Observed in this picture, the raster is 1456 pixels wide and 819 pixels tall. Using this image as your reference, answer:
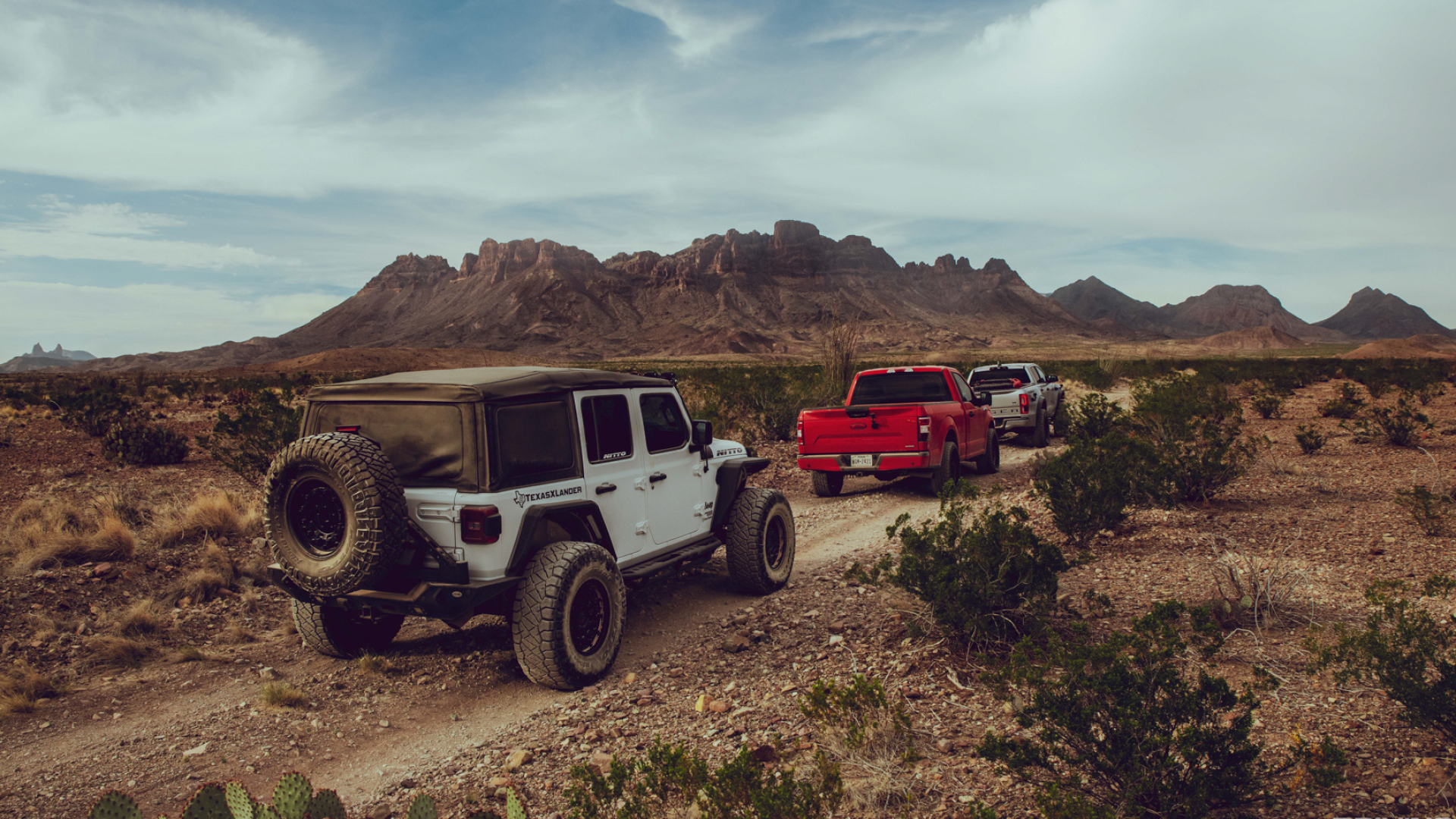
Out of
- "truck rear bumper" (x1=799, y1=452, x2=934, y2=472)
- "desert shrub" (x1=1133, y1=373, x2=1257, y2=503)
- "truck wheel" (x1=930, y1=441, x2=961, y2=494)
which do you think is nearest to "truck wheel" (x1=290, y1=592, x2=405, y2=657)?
"truck rear bumper" (x1=799, y1=452, x2=934, y2=472)

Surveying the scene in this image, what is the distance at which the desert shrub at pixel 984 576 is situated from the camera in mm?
4805

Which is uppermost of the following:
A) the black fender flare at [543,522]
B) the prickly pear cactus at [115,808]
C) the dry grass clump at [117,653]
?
the black fender flare at [543,522]

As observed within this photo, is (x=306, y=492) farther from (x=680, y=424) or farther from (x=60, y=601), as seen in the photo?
(x=60, y=601)

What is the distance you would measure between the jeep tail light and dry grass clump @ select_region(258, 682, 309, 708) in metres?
1.48

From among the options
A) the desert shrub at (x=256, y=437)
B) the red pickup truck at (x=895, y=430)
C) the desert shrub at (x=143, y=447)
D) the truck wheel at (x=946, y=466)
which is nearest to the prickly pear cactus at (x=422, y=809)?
the red pickup truck at (x=895, y=430)

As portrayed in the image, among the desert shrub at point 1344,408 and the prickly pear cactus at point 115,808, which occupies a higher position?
the prickly pear cactus at point 115,808

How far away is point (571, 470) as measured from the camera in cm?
487

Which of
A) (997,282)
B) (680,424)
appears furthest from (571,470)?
(997,282)

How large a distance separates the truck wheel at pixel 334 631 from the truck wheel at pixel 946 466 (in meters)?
7.39

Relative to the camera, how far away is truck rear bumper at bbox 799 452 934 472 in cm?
1006

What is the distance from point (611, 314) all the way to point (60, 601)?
14465 cm

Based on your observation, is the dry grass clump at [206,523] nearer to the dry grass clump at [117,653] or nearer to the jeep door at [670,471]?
the dry grass clump at [117,653]

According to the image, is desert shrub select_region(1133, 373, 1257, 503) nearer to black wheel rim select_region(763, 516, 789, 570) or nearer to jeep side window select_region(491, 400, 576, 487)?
black wheel rim select_region(763, 516, 789, 570)

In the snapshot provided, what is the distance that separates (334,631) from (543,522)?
174cm
